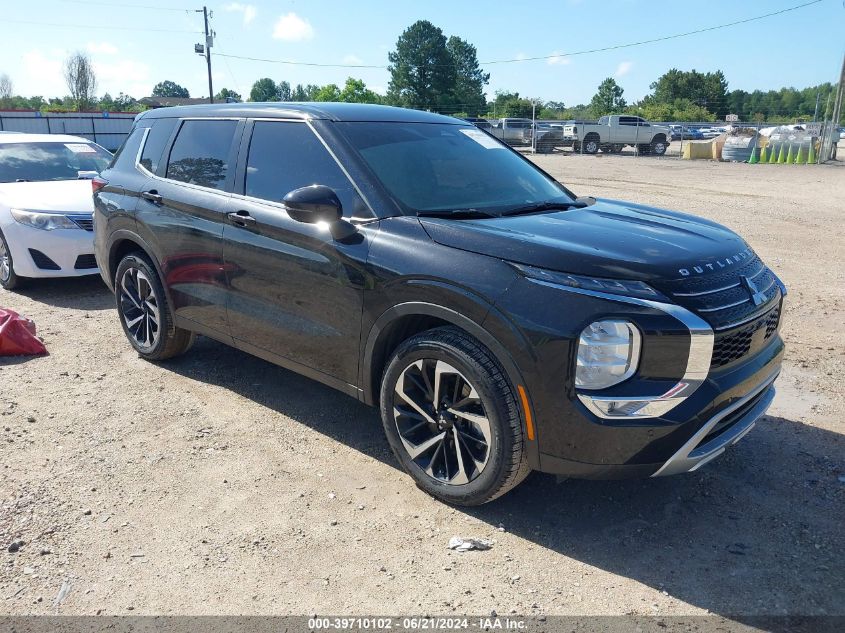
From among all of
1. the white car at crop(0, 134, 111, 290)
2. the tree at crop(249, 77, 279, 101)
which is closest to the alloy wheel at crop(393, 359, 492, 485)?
the white car at crop(0, 134, 111, 290)

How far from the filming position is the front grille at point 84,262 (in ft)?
24.0

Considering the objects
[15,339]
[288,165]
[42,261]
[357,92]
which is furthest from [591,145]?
[357,92]

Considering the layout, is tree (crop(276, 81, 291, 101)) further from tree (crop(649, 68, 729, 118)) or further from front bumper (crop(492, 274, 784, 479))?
front bumper (crop(492, 274, 784, 479))

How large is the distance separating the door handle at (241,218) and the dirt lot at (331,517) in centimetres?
126

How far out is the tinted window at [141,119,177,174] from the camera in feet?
16.8

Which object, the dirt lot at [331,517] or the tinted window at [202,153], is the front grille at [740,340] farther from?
the tinted window at [202,153]

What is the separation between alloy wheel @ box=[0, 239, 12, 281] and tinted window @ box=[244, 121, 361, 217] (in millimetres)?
4665

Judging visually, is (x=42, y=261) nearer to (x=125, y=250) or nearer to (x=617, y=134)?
(x=125, y=250)

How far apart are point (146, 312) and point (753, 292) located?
422 centimetres

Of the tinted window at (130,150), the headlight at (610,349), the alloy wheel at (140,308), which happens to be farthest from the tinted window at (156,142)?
the headlight at (610,349)

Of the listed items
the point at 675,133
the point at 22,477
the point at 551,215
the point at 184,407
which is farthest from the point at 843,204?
the point at 675,133

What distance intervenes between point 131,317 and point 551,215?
11.6ft

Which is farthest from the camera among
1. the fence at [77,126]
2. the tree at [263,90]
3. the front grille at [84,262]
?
the tree at [263,90]

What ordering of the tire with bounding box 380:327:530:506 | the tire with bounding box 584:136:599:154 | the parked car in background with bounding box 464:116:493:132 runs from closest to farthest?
the tire with bounding box 380:327:530:506 → the parked car in background with bounding box 464:116:493:132 → the tire with bounding box 584:136:599:154
